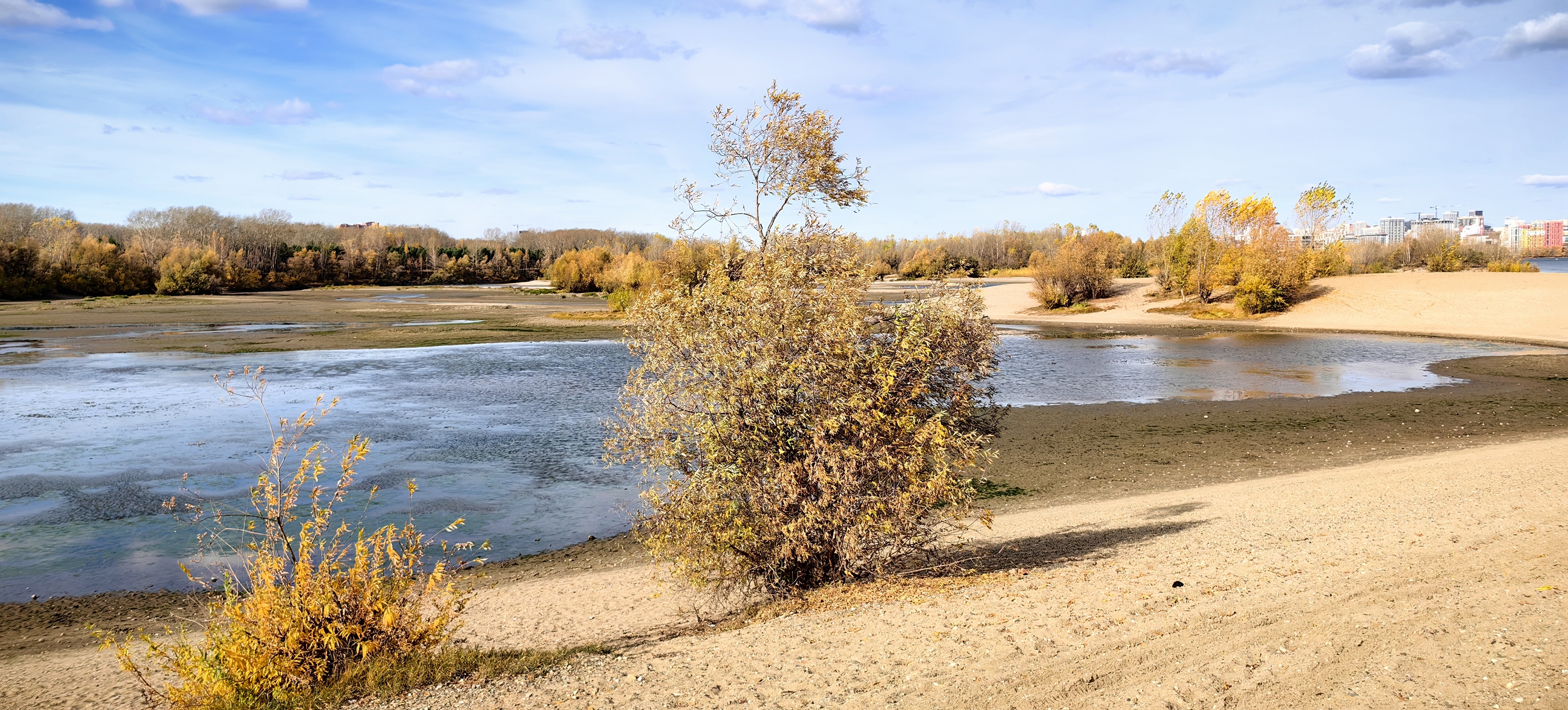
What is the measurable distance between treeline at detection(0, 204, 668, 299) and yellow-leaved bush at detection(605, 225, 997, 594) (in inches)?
3494

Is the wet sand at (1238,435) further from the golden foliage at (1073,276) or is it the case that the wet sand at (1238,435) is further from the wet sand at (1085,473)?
the golden foliage at (1073,276)

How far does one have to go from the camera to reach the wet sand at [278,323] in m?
38.7

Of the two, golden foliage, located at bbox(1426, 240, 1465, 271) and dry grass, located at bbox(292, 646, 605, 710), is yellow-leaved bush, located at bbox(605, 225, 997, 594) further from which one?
golden foliage, located at bbox(1426, 240, 1465, 271)

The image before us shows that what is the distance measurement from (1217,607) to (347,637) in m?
6.66

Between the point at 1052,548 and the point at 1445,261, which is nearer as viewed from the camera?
the point at 1052,548

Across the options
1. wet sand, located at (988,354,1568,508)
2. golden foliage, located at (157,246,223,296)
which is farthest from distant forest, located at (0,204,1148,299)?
wet sand, located at (988,354,1568,508)

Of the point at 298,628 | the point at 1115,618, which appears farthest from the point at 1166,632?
the point at 298,628

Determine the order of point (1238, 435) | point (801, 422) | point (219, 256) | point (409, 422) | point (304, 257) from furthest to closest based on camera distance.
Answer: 1. point (304, 257)
2. point (219, 256)
3. point (409, 422)
4. point (1238, 435)
5. point (801, 422)

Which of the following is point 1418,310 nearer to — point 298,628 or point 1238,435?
point 1238,435

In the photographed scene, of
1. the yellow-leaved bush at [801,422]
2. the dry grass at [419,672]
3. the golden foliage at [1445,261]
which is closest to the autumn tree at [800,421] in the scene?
the yellow-leaved bush at [801,422]

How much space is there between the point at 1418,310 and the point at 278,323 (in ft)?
215

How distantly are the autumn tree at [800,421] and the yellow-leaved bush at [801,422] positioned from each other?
0.6 inches

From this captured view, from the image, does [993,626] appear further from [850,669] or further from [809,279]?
[809,279]

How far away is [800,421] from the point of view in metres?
7.57
